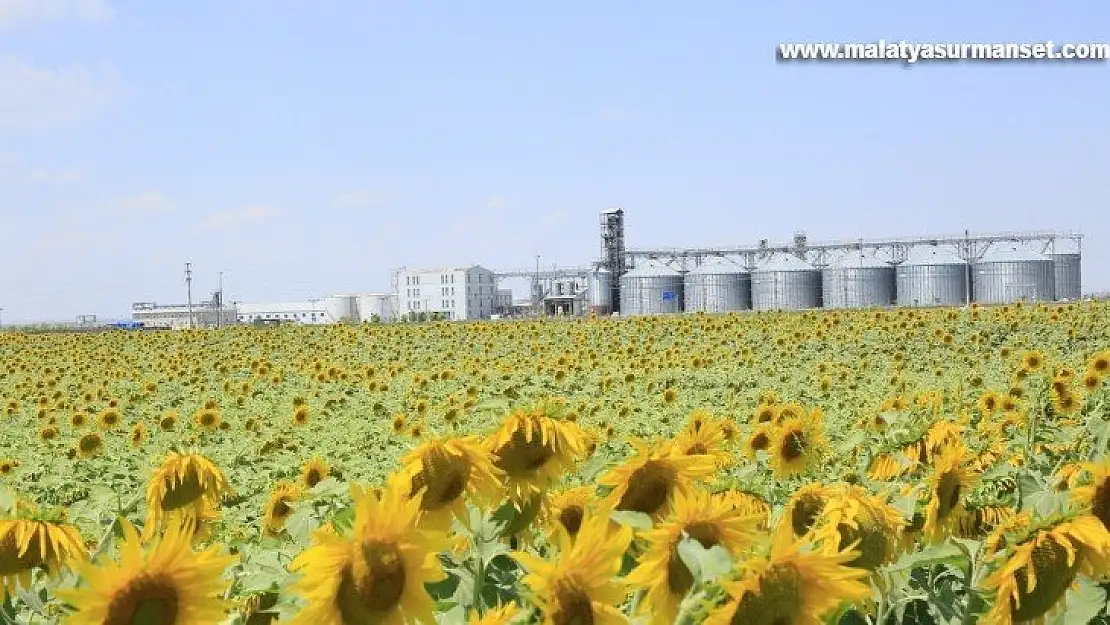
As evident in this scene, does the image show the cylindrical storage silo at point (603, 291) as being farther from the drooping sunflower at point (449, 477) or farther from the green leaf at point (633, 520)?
the green leaf at point (633, 520)

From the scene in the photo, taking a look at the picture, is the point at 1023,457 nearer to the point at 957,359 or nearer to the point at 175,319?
the point at 957,359

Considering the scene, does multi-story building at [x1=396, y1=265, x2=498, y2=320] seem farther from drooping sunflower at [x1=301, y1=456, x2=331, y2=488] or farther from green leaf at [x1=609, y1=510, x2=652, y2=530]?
green leaf at [x1=609, y1=510, x2=652, y2=530]

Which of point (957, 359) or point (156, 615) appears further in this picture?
point (957, 359)

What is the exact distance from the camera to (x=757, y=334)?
2050 cm

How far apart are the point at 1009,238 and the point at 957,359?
58798 mm

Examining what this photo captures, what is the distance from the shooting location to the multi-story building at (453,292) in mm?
118250

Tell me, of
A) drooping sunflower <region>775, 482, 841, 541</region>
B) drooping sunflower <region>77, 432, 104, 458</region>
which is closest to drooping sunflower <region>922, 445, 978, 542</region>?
drooping sunflower <region>775, 482, 841, 541</region>

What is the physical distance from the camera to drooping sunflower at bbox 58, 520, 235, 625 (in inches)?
50.9

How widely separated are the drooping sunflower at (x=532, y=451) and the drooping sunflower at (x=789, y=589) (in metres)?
0.74

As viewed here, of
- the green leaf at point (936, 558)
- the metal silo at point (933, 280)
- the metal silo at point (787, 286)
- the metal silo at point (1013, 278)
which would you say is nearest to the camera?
the green leaf at point (936, 558)

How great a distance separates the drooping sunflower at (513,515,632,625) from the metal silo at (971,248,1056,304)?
223ft

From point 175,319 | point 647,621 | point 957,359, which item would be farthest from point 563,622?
point 175,319

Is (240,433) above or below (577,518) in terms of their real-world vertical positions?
below

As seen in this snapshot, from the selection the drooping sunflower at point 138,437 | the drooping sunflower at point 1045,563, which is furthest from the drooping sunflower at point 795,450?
the drooping sunflower at point 138,437
